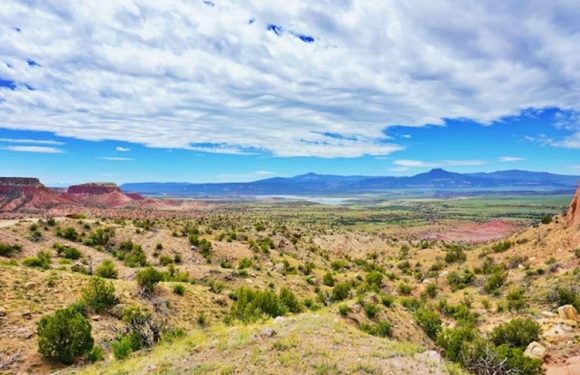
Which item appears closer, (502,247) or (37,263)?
(37,263)

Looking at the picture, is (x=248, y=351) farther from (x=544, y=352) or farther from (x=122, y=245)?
(x=122, y=245)

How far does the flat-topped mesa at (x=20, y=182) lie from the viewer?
142 meters

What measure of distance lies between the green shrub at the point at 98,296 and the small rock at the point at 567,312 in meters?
22.5

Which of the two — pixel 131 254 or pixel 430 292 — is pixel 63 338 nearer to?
pixel 131 254

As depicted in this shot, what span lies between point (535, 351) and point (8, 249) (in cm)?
3763

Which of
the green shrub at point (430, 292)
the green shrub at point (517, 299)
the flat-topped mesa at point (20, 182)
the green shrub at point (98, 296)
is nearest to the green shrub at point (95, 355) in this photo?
the green shrub at point (98, 296)

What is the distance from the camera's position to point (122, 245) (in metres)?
40.9

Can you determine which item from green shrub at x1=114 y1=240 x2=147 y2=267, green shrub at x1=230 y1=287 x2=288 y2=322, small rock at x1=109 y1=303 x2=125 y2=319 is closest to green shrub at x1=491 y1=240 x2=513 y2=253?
green shrub at x1=230 y1=287 x2=288 y2=322

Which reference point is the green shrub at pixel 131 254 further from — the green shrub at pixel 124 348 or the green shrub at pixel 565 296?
the green shrub at pixel 565 296

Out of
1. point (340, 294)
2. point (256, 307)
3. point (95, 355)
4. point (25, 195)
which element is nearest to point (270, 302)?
point (256, 307)

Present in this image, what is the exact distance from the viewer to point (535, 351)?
17.5m

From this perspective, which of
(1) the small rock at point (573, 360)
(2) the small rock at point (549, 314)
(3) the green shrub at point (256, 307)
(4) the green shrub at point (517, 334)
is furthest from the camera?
(2) the small rock at point (549, 314)

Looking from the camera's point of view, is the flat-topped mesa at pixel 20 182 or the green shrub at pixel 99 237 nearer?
the green shrub at pixel 99 237

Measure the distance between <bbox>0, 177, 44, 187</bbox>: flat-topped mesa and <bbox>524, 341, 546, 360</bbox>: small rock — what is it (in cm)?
16033
